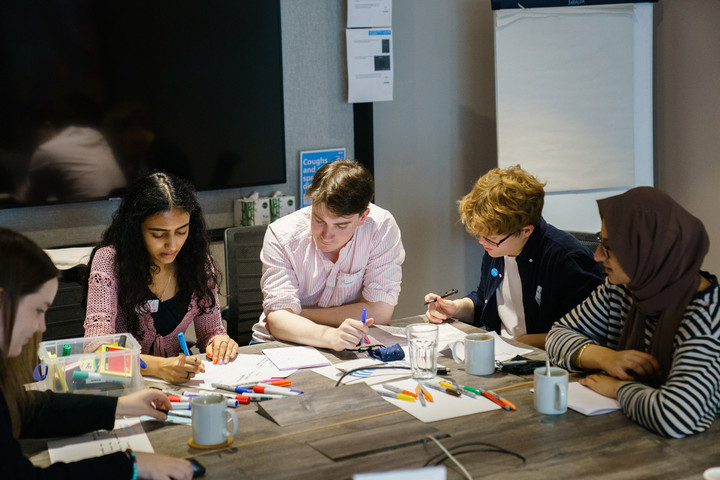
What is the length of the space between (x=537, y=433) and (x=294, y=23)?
2754 mm

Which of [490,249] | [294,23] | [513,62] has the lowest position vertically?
[490,249]

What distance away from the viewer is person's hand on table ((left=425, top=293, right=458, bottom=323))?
8.10ft

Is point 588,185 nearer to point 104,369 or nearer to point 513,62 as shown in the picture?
point 513,62

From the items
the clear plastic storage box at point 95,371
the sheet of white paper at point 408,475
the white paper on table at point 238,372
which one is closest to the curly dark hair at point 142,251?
the white paper on table at point 238,372

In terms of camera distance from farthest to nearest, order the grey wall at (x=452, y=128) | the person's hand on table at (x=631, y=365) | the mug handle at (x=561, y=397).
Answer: the grey wall at (x=452, y=128) → the person's hand on table at (x=631, y=365) → the mug handle at (x=561, y=397)

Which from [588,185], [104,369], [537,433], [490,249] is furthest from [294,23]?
[537,433]

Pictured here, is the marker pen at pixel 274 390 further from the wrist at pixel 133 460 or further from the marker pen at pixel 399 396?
the wrist at pixel 133 460

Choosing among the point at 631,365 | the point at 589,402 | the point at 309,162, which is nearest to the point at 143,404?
the point at 589,402

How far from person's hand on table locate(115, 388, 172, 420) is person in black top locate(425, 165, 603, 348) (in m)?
1.03

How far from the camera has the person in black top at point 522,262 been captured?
236 cm

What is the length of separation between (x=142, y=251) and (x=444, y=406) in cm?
109

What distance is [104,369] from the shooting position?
5.87 feet

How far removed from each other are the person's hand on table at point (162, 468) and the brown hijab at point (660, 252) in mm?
1020

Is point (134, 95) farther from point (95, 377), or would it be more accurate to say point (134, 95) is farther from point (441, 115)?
point (95, 377)
